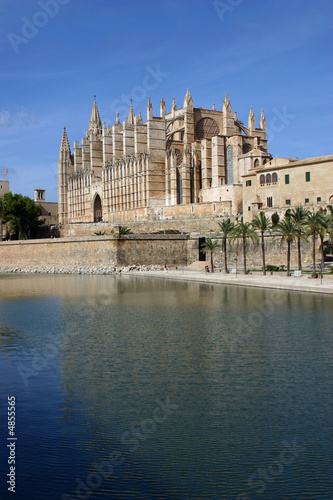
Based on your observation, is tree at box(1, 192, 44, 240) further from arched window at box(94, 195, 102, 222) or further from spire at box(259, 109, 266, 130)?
spire at box(259, 109, 266, 130)

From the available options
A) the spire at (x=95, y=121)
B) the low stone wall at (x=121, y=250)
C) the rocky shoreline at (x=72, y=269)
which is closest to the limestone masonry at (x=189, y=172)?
the spire at (x=95, y=121)

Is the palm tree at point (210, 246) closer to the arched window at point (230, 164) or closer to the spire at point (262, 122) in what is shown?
the arched window at point (230, 164)

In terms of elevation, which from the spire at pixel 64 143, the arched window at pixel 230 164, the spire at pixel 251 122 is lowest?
the arched window at pixel 230 164

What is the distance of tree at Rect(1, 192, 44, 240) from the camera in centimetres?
7100

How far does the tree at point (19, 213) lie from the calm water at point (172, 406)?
52.3 meters

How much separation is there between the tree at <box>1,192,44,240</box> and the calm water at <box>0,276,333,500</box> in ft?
172

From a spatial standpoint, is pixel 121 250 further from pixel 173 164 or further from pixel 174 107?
pixel 174 107

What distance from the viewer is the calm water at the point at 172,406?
7598 millimetres

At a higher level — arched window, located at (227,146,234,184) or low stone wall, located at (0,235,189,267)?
arched window, located at (227,146,234,184)

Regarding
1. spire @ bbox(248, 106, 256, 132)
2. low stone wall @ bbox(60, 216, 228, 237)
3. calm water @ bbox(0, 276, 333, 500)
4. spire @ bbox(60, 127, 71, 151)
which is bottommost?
calm water @ bbox(0, 276, 333, 500)

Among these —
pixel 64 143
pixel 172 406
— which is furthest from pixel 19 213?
pixel 172 406

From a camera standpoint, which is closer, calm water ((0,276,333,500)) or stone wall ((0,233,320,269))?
calm water ((0,276,333,500))

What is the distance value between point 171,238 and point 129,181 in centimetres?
2054

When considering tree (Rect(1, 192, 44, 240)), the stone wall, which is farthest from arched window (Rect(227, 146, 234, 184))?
tree (Rect(1, 192, 44, 240))
